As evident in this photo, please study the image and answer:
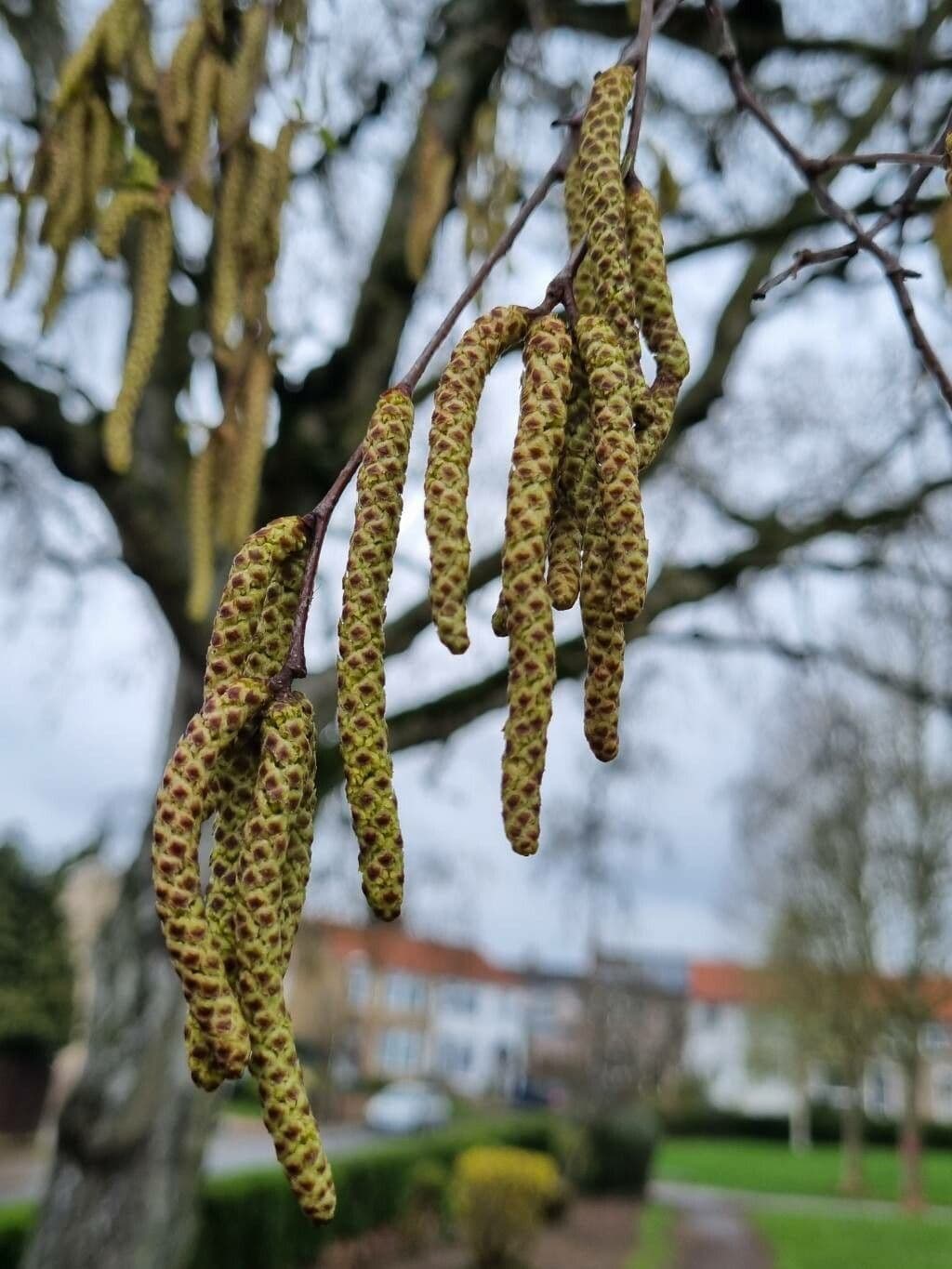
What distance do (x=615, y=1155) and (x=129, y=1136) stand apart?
17.3 metres

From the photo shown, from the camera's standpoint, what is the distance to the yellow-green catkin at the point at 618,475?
33.8 inches

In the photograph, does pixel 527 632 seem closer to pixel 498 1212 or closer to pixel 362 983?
pixel 498 1212

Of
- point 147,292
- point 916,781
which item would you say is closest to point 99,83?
point 147,292

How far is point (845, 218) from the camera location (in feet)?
4.05

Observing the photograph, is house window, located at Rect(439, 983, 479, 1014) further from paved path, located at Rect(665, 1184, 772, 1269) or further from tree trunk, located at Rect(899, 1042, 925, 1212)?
tree trunk, located at Rect(899, 1042, 925, 1212)

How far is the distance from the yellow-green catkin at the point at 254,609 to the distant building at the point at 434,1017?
127ft

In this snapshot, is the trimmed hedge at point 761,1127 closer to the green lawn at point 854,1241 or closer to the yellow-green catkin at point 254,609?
the green lawn at point 854,1241

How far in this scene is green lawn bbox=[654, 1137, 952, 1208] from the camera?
82.2 ft

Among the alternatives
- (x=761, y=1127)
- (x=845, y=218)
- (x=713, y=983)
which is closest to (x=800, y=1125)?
(x=761, y=1127)

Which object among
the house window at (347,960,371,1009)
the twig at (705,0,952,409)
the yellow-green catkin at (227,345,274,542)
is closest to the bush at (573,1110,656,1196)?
the yellow-green catkin at (227,345,274,542)

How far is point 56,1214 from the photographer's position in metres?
4.73

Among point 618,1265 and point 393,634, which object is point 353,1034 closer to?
point 618,1265

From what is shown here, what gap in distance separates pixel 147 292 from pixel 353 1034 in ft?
144

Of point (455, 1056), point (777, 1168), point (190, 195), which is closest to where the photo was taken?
point (190, 195)
